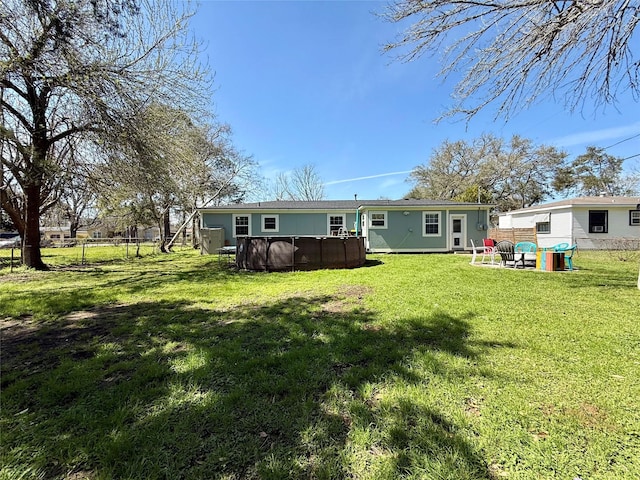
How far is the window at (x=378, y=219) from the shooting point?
49.3 ft

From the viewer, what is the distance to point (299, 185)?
3325 cm

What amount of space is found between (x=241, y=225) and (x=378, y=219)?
7660 millimetres

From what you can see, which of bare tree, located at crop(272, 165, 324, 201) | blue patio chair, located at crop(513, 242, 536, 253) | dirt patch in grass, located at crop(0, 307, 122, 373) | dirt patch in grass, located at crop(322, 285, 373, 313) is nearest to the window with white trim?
blue patio chair, located at crop(513, 242, 536, 253)

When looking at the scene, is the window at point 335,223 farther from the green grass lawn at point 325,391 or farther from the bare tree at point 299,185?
the bare tree at point 299,185

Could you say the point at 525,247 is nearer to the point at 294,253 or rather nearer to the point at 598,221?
the point at 294,253

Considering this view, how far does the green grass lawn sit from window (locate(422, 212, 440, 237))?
1011 cm

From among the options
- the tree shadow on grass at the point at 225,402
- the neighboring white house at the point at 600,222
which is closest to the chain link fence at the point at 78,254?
the tree shadow on grass at the point at 225,402

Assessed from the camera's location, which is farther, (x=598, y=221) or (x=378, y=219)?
(x=598, y=221)

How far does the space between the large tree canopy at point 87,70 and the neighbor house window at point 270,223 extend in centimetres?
925

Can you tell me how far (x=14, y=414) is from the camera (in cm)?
216

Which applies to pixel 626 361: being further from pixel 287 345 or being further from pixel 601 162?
pixel 601 162

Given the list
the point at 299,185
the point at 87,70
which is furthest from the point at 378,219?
the point at 299,185

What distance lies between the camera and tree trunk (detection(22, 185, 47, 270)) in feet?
31.2

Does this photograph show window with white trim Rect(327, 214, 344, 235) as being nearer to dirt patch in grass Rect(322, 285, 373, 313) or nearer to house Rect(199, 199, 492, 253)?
house Rect(199, 199, 492, 253)
